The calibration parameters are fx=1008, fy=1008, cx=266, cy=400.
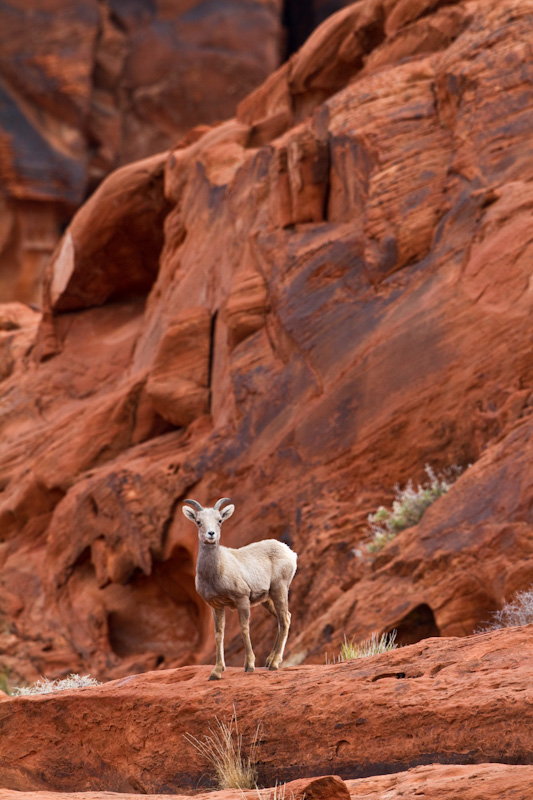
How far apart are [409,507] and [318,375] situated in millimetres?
3167

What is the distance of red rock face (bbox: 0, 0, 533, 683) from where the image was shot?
43.0ft

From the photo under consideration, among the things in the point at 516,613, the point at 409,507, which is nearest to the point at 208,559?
the point at 516,613

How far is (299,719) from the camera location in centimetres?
748

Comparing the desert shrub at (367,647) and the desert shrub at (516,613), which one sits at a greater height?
the desert shrub at (516,613)

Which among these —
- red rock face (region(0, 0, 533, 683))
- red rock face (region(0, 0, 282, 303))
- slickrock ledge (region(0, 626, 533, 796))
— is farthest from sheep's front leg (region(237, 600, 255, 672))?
red rock face (region(0, 0, 282, 303))

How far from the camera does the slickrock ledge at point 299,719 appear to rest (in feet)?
21.8

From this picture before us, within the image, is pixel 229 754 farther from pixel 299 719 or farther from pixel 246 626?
pixel 246 626

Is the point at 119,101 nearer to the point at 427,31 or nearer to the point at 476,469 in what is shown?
the point at 427,31

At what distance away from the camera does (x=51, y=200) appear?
1615 inches

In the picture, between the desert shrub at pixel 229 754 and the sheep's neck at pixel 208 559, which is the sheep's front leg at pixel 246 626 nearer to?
the sheep's neck at pixel 208 559

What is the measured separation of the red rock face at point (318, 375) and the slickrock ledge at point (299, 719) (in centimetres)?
365

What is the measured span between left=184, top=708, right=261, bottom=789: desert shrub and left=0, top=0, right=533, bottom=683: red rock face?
419cm

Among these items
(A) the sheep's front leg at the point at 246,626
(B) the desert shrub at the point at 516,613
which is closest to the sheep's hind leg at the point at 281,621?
(A) the sheep's front leg at the point at 246,626

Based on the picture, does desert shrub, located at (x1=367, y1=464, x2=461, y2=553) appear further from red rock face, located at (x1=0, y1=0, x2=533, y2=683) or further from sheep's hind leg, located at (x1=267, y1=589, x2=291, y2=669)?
sheep's hind leg, located at (x1=267, y1=589, x2=291, y2=669)
